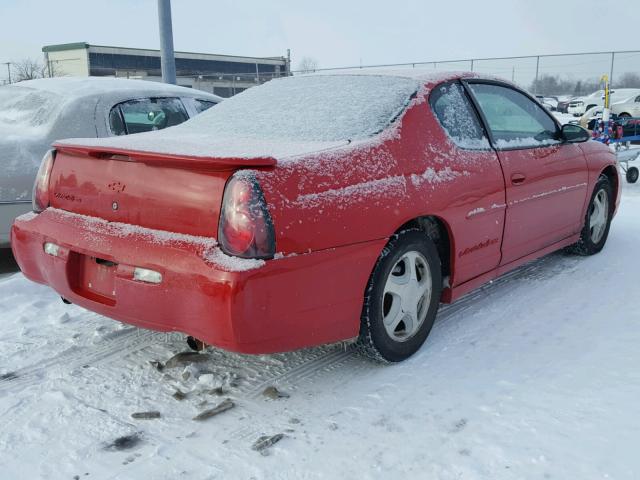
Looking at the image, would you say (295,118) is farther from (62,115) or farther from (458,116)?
(62,115)

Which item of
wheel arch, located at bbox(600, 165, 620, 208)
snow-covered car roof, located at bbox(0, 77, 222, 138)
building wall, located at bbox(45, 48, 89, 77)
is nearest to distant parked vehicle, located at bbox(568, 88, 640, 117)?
wheel arch, located at bbox(600, 165, 620, 208)

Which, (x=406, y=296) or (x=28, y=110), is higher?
(x=28, y=110)

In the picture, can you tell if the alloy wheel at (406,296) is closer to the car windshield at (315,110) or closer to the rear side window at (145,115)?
A: the car windshield at (315,110)

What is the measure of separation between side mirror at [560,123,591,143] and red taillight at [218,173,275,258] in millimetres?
2854

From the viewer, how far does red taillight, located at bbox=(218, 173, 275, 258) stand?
232cm

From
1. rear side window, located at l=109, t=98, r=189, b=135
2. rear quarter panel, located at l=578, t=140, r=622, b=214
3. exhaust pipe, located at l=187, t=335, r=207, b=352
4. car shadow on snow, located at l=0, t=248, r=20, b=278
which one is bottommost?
car shadow on snow, located at l=0, t=248, r=20, b=278

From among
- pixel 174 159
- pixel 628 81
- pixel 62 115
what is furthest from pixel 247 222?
pixel 628 81

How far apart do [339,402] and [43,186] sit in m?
1.82

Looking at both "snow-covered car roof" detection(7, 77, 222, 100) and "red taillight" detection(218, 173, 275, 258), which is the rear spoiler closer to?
"red taillight" detection(218, 173, 275, 258)

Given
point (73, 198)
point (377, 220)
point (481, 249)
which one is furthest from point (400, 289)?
point (73, 198)

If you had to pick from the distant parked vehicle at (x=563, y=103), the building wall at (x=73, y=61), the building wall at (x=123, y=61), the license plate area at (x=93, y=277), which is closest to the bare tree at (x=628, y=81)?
the distant parked vehicle at (x=563, y=103)

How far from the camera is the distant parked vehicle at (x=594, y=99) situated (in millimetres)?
24455

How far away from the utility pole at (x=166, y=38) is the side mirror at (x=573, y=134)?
6108 mm

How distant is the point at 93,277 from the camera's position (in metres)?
2.71
